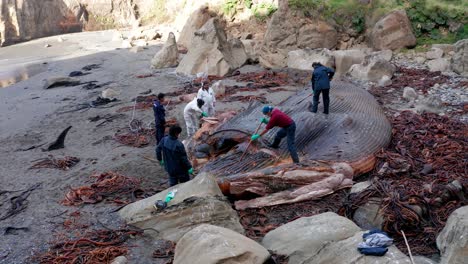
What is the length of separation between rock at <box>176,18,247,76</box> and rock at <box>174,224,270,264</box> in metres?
15.2

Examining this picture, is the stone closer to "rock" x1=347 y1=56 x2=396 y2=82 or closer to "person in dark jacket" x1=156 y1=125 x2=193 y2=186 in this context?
"rock" x1=347 y1=56 x2=396 y2=82

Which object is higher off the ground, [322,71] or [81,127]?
[322,71]

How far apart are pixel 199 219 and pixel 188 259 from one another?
1.79 m

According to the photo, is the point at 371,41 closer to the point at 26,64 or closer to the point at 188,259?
the point at 188,259

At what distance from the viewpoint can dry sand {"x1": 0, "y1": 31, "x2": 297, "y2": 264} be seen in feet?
26.2

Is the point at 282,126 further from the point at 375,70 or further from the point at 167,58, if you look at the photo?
the point at 167,58

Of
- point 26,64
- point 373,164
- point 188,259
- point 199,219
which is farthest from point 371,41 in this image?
point 26,64

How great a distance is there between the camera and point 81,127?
48.6ft

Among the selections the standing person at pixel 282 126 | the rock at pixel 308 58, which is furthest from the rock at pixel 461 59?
the standing person at pixel 282 126

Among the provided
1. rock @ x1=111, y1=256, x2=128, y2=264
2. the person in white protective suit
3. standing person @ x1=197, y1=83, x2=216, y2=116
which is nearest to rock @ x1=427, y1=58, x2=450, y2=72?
standing person @ x1=197, y1=83, x2=216, y2=116

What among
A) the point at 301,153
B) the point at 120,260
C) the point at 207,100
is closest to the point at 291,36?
the point at 207,100

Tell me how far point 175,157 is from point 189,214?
1.41m

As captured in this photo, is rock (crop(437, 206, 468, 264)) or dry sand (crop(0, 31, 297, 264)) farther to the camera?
dry sand (crop(0, 31, 297, 264))

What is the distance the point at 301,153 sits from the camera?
957cm
